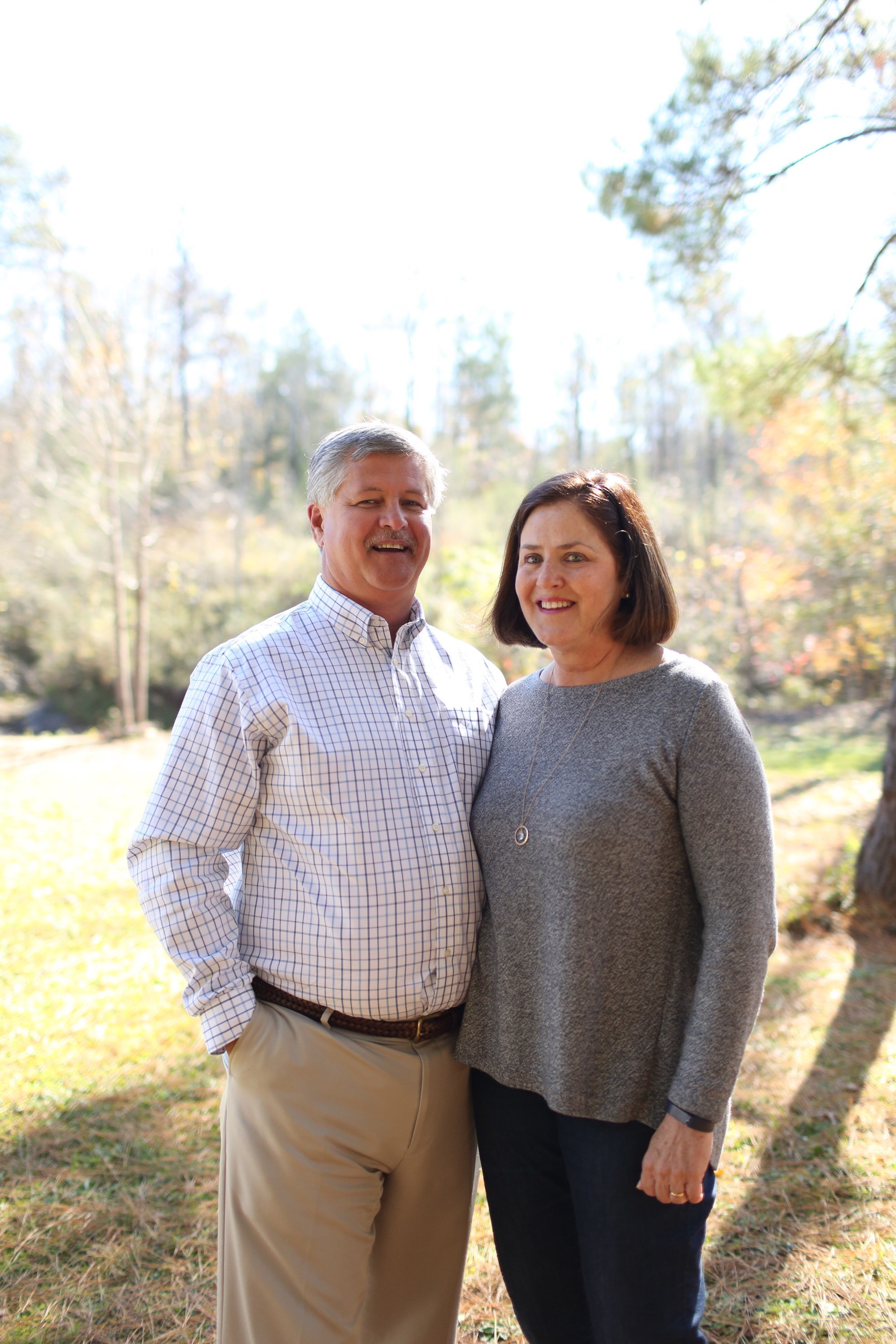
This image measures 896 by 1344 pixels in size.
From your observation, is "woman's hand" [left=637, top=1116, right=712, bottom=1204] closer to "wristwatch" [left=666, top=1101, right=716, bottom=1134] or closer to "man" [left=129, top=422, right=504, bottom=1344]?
"wristwatch" [left=666, top=1101, right=716, bottom=1134]

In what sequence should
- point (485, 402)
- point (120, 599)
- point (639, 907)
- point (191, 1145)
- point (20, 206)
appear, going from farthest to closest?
1. point (485, 402)
2. point (20, 206)
3. point (120, 599)
4. point (191, 1145)
5. point (639, 907)

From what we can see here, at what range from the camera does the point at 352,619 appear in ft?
6.67

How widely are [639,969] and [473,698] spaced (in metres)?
0.76

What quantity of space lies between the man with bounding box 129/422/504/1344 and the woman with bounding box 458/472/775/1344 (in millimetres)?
124

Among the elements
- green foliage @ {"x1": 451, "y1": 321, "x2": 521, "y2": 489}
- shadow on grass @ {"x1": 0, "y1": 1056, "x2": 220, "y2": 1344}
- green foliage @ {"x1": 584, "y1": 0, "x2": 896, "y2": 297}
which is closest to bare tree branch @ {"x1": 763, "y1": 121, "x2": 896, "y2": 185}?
green foliage @ {"x1": 584, "y1": 0, "x2": 896, "y2": 297}

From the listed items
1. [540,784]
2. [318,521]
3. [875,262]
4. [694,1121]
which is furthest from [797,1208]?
[875,262]

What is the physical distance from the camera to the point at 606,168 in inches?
207

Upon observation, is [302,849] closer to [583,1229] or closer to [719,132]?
[583,1229]

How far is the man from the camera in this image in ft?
5.75

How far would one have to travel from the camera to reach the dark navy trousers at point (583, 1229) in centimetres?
159

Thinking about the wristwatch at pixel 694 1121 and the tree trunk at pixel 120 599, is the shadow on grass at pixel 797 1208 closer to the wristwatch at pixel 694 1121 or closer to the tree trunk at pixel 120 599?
the wristwatch at pixel 694 1121

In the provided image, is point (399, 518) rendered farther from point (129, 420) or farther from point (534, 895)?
point (129, 420)

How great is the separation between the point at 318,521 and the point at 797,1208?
2.43 m

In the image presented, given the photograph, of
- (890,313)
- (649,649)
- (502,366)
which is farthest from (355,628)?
(502,366)
